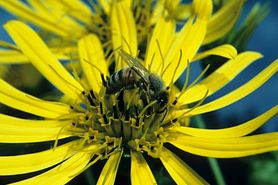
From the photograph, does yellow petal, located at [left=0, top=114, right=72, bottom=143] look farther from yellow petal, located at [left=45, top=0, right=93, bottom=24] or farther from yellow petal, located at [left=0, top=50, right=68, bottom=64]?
yellow petal, located at [left=45, top=0, right=93, bottom=24]

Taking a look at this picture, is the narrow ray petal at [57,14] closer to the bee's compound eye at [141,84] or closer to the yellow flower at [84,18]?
the yellow flower at [84,18]

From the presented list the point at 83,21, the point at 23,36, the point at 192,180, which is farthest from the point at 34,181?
the point at 83,21

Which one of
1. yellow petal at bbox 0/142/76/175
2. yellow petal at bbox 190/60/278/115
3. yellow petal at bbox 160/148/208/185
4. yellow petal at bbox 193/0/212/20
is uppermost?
yellow petal at bbox 193/0/212/20

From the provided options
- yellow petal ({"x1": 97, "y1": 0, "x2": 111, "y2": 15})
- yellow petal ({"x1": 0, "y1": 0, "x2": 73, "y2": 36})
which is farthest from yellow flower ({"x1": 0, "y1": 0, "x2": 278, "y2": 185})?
yellow petal ({"x1": 97, "y1": 0, "x2": 111, "y2": 15})

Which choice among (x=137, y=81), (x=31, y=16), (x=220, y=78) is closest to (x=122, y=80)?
(x=137, y=81)

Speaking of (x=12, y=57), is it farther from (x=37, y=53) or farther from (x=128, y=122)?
(x=128, y=122)

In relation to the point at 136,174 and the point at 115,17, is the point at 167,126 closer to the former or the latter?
the point at 136,174
